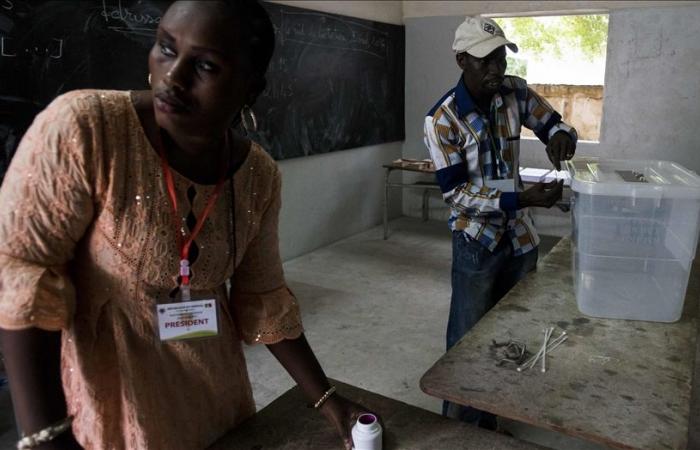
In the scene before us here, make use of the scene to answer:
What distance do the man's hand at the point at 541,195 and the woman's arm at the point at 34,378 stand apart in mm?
1441

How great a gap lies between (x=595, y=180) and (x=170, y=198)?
107cm

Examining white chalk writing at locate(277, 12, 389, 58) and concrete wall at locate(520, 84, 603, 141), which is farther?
concrete wall at locate(520, 84, 603, 141)

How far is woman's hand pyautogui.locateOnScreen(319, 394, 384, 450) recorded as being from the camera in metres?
0.99

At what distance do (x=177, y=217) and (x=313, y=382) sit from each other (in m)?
0.41

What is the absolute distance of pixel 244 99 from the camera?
2.69 feet

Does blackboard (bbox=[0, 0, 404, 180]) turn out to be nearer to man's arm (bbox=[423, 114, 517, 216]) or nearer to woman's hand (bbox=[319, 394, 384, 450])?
man's arm (bbox=[423, 114, 517, 216])

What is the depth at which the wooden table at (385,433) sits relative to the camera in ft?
3.23

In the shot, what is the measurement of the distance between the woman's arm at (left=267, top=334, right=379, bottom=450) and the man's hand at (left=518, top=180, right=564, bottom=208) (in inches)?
40.6

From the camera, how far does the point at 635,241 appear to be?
4.54 feet

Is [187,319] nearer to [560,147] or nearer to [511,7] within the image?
[560,147]

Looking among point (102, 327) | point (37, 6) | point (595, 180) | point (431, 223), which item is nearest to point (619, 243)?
point (595, 180)

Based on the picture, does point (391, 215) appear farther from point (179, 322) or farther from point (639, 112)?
point (179, 322)

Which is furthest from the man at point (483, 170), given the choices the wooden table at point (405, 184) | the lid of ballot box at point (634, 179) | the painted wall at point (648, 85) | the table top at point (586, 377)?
the painted wall at point (648, 85)

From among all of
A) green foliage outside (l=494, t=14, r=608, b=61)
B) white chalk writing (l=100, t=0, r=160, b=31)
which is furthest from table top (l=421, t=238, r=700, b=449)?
green foliage outside (l=494, t=14, r=608, b=61)
